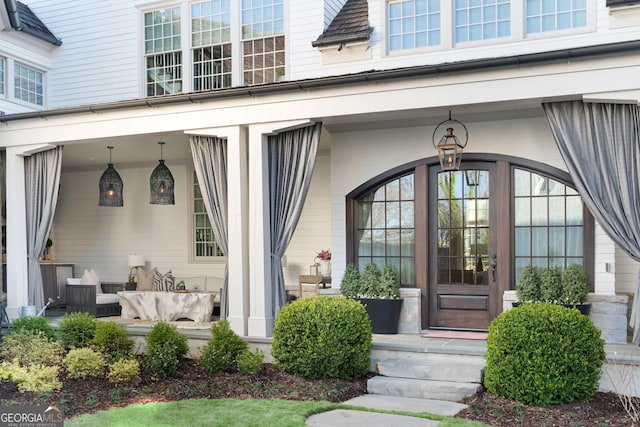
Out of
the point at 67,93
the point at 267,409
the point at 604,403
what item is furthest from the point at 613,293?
the point at 67,93

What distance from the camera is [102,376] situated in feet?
24.5

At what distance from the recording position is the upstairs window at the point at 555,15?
8.90 m

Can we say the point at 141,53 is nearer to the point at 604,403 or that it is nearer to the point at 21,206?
the point at 21,206

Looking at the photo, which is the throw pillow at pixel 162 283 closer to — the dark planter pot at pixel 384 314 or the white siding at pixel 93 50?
the white siding at pixel 93 50

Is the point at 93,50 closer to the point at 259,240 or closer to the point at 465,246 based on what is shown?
the point at 259,240

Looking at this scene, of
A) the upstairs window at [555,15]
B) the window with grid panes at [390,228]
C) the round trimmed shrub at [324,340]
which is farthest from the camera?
the window with grid panes at [390,228]

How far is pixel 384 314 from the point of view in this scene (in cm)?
902

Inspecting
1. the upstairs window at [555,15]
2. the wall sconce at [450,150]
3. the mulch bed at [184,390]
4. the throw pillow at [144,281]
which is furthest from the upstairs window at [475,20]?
the throw pillow at [144,281]

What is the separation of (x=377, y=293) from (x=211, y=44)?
18.1 ft

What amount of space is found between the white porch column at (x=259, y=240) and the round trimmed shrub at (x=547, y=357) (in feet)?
10.7

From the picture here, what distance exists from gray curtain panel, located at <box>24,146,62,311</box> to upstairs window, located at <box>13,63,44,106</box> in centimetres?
245

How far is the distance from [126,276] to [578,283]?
9037 mm

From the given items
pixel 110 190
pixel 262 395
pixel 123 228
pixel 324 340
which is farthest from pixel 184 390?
pixel 123 228

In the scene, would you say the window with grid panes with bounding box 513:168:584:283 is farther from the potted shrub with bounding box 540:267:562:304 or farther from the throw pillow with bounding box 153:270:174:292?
the throw pillow with bounding box 153:270:174:292
